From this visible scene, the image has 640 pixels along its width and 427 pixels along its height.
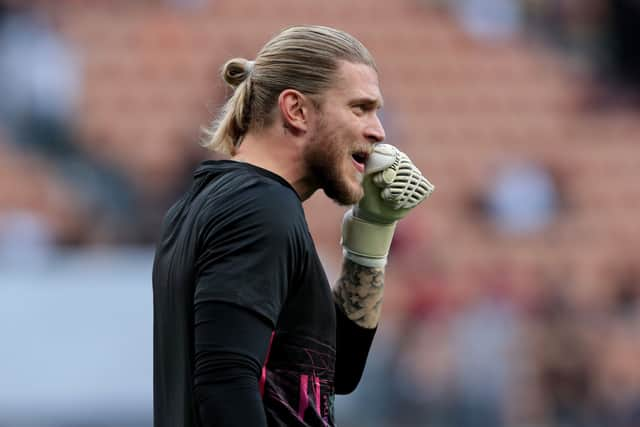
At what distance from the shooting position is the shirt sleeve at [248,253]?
7.23ft

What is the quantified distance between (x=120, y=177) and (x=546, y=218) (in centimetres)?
375

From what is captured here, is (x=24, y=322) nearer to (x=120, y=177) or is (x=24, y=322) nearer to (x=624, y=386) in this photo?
(x=120, y=177)

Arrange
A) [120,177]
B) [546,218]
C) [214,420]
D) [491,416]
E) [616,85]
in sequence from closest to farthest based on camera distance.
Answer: [214,420] < [491,416] < [120,177] < [546,218] < [616,85]

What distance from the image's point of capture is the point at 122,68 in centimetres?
1223

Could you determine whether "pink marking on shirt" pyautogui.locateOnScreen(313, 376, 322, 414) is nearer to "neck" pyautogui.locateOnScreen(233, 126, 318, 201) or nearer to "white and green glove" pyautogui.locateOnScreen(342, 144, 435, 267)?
"neck" pyautogui.locateOnScreen(233, 126, 318, 201)

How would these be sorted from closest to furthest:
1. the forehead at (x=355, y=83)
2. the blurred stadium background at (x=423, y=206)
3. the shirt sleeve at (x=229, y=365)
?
the shirt sleeve at (x=229, y=365) < the forehead at (x=355, y=83) < the blurred stadium background at (x=423, y=206)

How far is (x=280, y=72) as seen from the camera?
2463mm

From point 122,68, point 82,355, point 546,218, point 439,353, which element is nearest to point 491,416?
point 439,353

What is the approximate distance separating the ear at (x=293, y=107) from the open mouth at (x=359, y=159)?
0.46 feet

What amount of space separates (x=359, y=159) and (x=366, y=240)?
38 centimetres

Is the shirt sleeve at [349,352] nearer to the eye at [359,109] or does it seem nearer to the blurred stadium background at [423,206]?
the eye at [359,109]

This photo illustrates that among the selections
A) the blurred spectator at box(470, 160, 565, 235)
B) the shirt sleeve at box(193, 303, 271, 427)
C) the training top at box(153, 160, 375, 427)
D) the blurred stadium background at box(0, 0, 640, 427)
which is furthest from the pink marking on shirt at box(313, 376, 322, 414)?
the blurred spectator at box(470, 160, 565, 235)

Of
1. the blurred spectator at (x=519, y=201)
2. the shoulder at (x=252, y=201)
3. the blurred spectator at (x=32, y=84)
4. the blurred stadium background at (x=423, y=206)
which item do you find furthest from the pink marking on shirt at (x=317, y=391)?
the blurred spectator at (x=519, y=201)

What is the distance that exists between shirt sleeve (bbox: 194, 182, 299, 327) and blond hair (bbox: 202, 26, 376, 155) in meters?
0.26
